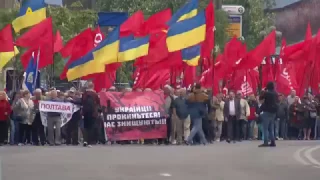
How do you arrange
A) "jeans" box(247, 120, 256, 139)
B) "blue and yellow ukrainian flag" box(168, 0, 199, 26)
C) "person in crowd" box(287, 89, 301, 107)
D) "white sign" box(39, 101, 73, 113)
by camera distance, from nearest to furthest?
"white sign" box(39, 101, 73, 113), "blue and yellow ukrainian flag" box(168, 0, 199, 26), "jeans" box(247, 120, 256, 139), "person in crowd" box(287, 89, 301, 107)

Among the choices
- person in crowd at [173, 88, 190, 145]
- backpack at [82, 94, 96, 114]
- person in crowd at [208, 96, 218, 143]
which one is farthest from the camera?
person in crowd at [208, 96, 218, 143]

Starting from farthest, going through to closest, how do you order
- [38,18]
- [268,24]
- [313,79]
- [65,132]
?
1. [268,24]
2. [313,79]
3. [38,18]
4. [65,132]

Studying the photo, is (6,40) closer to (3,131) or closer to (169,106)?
(3,131)

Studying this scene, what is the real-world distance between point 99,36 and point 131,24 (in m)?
→ 1.15

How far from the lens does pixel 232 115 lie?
28.4m

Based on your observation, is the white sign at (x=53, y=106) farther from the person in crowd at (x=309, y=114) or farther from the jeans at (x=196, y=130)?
the person in crowd at (x=309, y=114)

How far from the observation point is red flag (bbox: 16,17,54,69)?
89.8 ft

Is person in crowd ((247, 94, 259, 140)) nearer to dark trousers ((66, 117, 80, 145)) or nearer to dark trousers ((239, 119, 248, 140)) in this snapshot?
dark trousers ((239, 119, 248, 140))

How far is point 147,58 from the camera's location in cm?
2864

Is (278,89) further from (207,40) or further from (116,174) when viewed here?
(116,174)

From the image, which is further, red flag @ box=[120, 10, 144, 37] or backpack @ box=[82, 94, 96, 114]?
red flag @ box=[120, 10, 144, 37]

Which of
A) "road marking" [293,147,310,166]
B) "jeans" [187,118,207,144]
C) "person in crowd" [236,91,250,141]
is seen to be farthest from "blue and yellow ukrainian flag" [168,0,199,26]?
"road marking" [293,147,310,166]

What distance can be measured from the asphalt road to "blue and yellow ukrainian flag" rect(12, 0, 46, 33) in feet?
16.8

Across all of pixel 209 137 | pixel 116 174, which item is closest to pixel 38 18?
pixel 209 137
